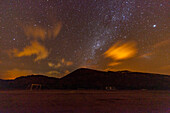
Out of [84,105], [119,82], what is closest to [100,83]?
[119,82]

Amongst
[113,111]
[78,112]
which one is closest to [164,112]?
[113,111]

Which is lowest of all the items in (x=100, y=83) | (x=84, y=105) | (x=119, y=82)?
(x=84, y=105)

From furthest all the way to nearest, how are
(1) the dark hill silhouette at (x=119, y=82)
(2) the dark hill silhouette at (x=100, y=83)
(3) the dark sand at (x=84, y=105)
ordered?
(1) the dark hill silhouette at (x=119, y=82) → (2) the dark hill silhouette at (x=100, y=83) → (3) the dark sand at (x=84, y=105)

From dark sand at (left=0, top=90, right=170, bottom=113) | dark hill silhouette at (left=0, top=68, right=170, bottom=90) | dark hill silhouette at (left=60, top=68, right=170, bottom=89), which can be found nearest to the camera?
dark sand at (left=0, top=90, right=170, bottom=113)

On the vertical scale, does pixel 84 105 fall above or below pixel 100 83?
below

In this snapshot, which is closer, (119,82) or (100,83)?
(100,83)

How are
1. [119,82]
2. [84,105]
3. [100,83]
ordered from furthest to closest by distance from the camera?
1. [119,82]
2. [100,83]
3. [84,105]

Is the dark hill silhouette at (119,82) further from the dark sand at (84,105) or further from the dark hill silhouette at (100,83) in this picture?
the dark sand at (84,105)

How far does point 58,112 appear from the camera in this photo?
5.29m

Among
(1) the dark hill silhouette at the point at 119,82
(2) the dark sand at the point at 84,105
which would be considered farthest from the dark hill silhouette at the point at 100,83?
(2) the dark sand at the point at 84,105

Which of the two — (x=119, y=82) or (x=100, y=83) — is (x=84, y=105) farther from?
(x=119, y=82)

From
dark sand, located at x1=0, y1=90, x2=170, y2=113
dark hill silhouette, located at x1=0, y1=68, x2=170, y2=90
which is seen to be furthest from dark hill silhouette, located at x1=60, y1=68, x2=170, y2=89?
dark sand, located at x1=0, y1=90, x2=170, y2=113

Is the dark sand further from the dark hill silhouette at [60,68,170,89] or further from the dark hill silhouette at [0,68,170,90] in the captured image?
the dark hill silhouette at [60,68,170,89]

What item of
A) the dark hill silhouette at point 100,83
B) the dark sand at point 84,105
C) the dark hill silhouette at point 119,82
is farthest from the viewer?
the dark hill silhouette at point 119,82
